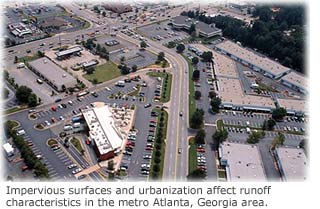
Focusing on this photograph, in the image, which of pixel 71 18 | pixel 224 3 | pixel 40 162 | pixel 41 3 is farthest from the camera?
pixel 224 3

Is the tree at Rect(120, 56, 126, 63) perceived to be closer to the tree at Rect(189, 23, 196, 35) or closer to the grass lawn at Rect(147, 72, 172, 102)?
the grass lawn at Rect(147, 72, 172, 102)

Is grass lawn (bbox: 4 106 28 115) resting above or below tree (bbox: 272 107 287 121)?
below

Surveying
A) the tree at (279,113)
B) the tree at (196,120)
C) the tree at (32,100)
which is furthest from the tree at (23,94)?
the tree at (279,113)

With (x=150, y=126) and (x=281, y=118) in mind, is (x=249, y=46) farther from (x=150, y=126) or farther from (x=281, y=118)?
(x=150, y=126)

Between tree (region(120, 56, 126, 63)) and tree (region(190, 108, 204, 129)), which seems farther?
tree (region(120, 56, 126, 63))

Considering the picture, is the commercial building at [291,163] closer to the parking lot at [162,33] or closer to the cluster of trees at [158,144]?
the cluster of trees at [158,144]

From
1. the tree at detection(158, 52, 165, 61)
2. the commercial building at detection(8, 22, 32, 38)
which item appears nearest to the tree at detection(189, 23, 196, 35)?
the tree at detection(158, 52, 165, 61)

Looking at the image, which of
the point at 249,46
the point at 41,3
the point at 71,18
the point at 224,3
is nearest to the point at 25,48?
the point at 71,18

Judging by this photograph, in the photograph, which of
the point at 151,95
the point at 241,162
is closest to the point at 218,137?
the point at 241,162
